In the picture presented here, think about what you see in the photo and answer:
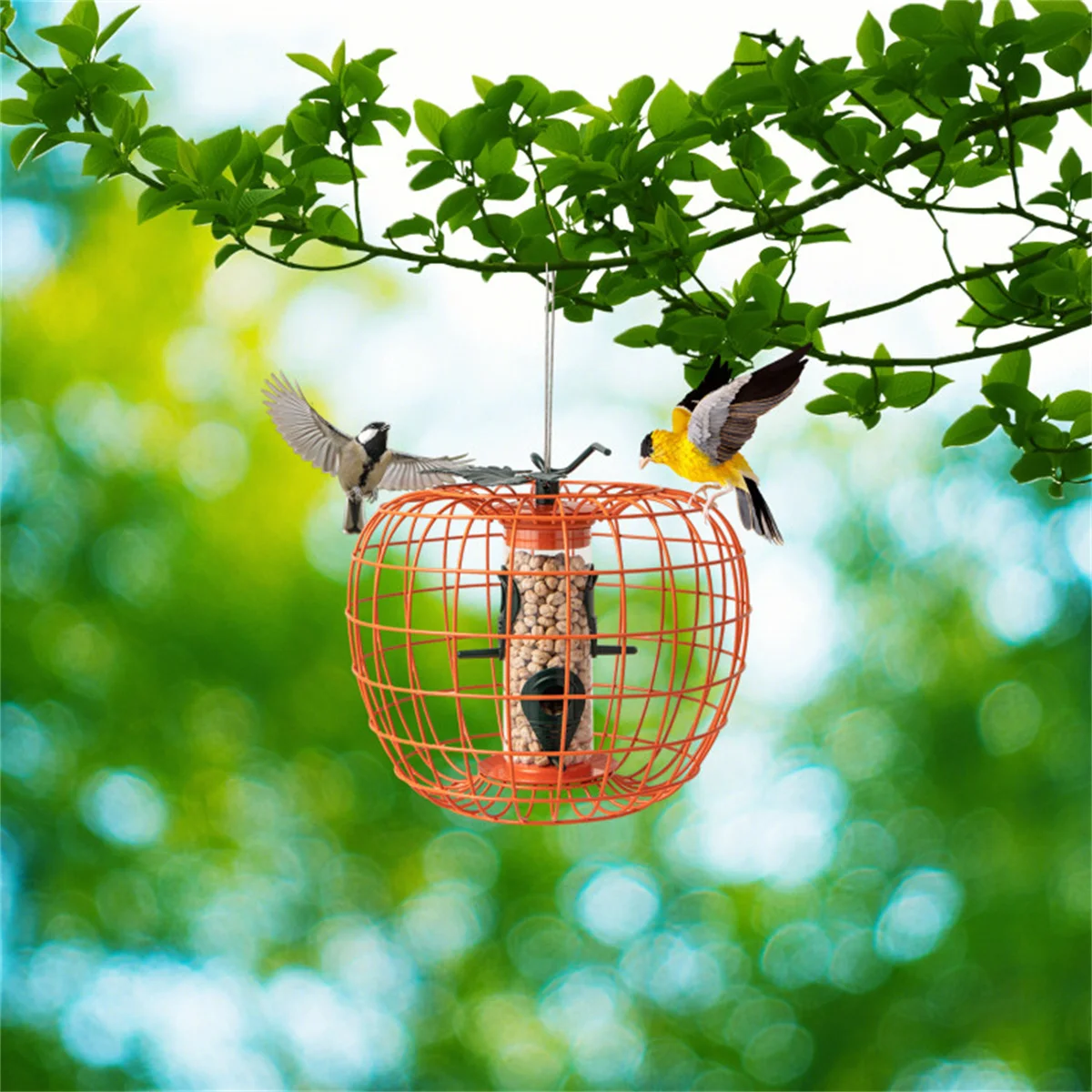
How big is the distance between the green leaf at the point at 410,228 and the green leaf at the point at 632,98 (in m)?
0.22

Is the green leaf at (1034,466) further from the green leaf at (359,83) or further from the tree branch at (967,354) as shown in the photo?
the green leaf at (359,83)

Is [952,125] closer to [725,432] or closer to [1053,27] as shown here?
[1053,27]

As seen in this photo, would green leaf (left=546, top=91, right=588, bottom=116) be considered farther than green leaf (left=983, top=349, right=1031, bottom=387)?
No

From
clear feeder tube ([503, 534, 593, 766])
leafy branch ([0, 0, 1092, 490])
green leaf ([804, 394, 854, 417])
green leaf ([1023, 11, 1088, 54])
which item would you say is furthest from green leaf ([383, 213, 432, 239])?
green leaf ([1023, 11, 1088, 54])

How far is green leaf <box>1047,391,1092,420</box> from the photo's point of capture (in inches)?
53.7

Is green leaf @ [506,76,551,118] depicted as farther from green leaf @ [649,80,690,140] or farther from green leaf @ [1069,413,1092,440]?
green leaf @ [1069,413,1092,440]

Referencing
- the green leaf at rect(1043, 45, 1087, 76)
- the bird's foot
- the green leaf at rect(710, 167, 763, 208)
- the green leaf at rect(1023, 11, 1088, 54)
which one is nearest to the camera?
the green leaf at rect(1023, 11, 1088, 54)

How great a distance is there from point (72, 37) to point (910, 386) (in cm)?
89

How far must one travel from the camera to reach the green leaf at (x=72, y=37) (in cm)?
104

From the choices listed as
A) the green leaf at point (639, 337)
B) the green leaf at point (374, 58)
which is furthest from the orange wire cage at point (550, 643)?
the green leaf at point (374, 58)

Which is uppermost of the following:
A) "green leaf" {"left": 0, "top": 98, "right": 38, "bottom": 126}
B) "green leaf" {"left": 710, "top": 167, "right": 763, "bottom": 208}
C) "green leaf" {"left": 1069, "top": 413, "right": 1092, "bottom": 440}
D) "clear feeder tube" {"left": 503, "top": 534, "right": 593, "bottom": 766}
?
"green leaf" {"left": 0, "top": 98, "right": 38, "bottom": 126}

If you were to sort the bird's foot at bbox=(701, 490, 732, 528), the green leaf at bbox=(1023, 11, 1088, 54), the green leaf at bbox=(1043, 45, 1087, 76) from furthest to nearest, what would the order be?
the bird's foot at bbox=(701, 490, 732, 528) < the green leaf at bbox=(1043, 45, 1087, 76) < the green leaf at bbox=(1023, 11, 1088, 54)

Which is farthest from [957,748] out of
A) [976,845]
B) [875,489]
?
[875,489]

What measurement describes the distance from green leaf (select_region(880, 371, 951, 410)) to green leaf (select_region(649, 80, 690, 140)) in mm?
382
